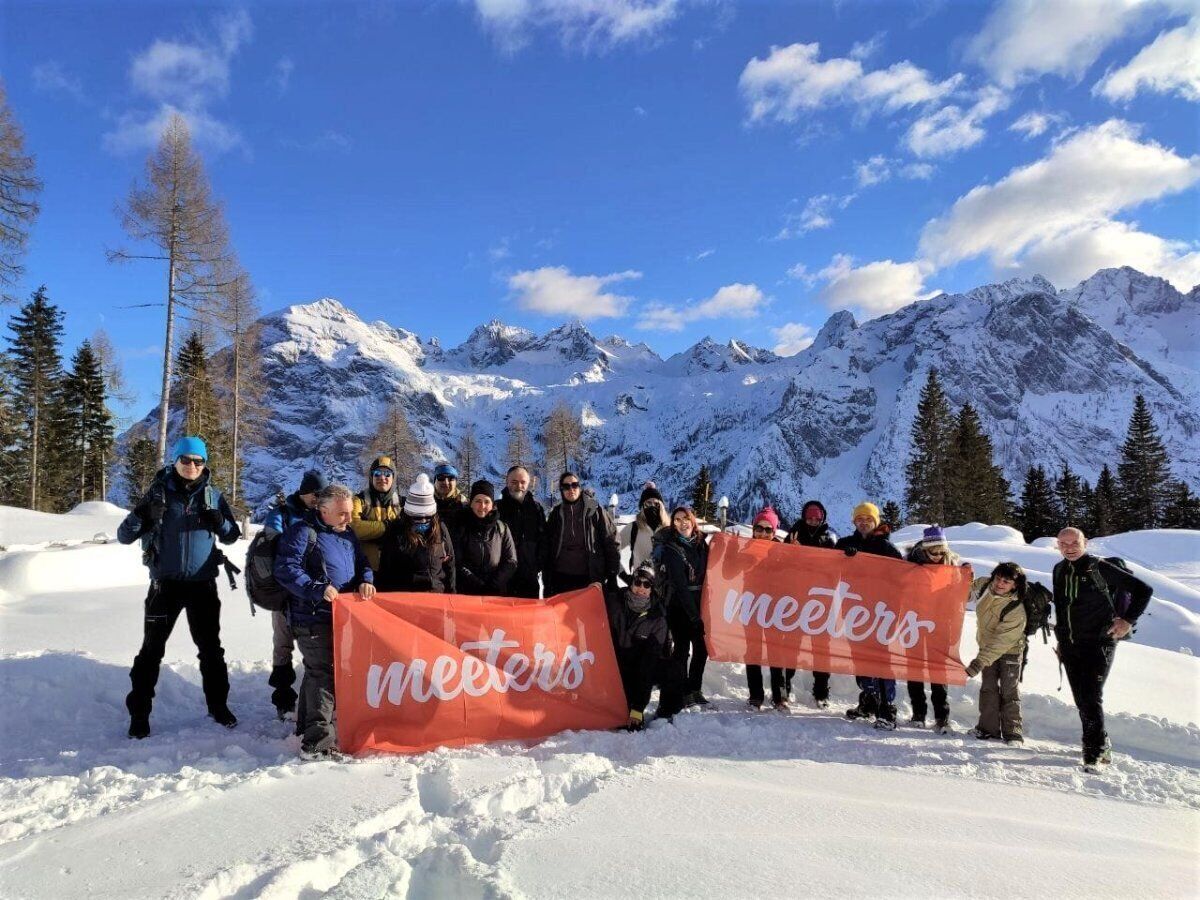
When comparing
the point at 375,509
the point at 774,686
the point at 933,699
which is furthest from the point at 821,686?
the point at 375,509

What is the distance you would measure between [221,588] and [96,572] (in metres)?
2.51

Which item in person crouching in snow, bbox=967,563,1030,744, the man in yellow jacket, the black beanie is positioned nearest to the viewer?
the man in yellow jacket

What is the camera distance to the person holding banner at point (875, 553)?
5633 millimetres

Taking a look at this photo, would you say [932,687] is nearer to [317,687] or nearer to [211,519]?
[317,687]

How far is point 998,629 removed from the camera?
550 centimetres

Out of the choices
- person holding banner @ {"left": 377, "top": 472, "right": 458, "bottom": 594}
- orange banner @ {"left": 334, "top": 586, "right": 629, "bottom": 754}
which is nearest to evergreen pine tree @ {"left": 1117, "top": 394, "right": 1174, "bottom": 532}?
orange banner @ {"left": 334, "top": 586, "right": 629, "bottom": 754}

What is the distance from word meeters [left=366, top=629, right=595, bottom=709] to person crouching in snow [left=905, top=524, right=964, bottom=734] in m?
3.02

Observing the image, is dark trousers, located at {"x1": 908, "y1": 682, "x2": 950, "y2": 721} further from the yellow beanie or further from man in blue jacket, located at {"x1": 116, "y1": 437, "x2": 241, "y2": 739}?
man in blue jacket, located at {"x1": 116, "y1": 437, "x2": 241, "y2": 739}

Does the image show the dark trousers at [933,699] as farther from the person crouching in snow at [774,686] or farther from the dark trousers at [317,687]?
the dark trousers at [317,687]

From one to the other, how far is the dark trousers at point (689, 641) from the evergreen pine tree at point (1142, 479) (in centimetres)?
6025

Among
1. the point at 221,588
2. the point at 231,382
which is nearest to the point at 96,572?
the point at 221,588

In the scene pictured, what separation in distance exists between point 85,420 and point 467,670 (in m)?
39.7

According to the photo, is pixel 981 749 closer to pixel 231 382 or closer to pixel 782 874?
pixel 782 874

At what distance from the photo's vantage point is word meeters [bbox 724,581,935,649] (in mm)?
6035
